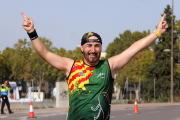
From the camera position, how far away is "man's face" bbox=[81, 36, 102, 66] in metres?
3.52

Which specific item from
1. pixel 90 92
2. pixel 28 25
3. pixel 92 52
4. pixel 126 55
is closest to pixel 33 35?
pixel 28 25

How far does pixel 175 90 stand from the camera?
39.9 m

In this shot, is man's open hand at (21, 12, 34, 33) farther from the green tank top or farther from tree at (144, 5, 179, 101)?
tree at (144, 5, 179, 101)

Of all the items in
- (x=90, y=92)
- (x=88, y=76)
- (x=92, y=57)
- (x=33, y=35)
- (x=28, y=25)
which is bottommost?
(x=90, y=92)

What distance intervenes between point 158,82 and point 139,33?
31.6 m

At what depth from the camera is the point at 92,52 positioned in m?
3.51

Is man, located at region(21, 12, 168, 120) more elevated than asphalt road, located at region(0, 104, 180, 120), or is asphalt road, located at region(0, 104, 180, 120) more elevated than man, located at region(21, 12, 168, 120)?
man, located at region(21, 12, 168, 120)

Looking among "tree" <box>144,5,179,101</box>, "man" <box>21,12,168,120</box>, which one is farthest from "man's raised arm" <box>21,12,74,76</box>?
"tree" <box>144,5,179,101</box>

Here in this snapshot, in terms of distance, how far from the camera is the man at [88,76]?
341 cm

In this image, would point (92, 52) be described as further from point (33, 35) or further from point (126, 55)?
point (33, 35)

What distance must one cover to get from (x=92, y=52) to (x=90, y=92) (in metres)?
0.42

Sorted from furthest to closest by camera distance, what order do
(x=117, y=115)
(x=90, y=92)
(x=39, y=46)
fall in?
(x=117, y=115) < (x=39, y=46) < (x=90, y=92)

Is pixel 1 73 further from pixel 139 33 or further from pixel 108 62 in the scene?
pixel 108 62

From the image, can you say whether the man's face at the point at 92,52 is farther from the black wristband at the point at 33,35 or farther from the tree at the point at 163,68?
the tree at the point at 163,68
